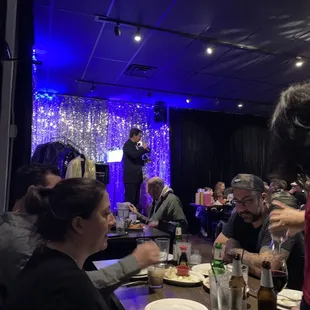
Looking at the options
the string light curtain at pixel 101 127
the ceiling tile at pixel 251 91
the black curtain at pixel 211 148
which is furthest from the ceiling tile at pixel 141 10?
the black curtain at pixel 211 148

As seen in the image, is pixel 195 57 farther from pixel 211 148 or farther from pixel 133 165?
pixel 211 148

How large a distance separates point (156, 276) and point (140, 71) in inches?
164

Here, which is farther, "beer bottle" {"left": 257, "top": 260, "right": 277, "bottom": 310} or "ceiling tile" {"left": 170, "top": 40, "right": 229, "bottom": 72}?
"ceiling tile" {"left": 170, "top": 40, "right": 229, "bottom": 72}

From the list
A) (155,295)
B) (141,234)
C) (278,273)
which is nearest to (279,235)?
(278,273)

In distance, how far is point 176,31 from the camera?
152 inches

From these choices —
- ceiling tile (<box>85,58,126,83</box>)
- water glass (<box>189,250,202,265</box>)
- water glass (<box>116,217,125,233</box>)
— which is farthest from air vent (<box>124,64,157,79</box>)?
water glass (<box>189,250,202,265</box>)

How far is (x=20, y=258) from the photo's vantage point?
1.45 metres

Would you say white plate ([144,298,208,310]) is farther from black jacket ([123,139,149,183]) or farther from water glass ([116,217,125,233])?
black jacket ([123,139,149,183])

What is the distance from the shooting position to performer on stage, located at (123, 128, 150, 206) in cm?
643

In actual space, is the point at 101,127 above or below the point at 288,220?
above

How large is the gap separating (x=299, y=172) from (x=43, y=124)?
20.4ft

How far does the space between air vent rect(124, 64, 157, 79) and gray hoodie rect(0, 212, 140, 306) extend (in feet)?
12.8

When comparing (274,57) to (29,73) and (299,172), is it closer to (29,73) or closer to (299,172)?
(29,73)

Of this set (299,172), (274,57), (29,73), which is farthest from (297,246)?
(274,57)
